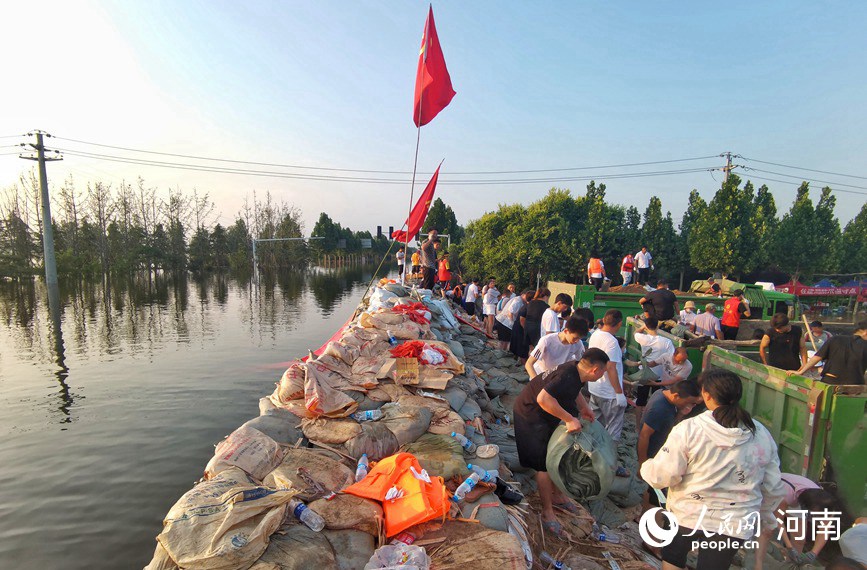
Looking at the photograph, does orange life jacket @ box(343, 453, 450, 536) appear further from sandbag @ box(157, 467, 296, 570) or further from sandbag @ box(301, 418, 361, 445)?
sandbag @ box(301, 418, 361, 445)

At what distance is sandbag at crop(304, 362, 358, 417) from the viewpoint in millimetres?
3855

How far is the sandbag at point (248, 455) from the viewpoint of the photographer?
9.70 feet

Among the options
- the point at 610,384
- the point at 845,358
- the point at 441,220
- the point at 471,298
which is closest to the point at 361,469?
the point at 610,384

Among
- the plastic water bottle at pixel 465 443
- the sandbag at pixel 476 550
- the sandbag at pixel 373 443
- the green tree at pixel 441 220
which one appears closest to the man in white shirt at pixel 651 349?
the plastic water bottle at pixel 465 443

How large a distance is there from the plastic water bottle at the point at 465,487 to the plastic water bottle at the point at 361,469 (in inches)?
27.2

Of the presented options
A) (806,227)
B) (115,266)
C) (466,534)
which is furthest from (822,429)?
(115,266)

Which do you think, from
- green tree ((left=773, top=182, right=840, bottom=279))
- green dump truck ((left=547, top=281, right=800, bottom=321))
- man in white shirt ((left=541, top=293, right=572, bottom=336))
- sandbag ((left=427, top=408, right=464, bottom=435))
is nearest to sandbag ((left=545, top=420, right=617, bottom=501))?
sandbag ((left=427, top=408, right=464, bottom=435))

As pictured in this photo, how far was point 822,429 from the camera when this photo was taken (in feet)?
10.8

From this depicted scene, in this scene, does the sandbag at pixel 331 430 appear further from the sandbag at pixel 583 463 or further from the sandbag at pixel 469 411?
the sandbag at pixel 583 463

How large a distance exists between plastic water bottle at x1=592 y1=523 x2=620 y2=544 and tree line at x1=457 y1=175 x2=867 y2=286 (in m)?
18.9

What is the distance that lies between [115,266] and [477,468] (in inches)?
1775

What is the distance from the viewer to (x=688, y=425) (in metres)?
2.14

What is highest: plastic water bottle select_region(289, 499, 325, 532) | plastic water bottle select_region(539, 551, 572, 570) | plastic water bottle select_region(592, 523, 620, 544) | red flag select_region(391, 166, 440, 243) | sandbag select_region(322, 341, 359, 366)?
red flag select_region(391, 166, 440, 243)

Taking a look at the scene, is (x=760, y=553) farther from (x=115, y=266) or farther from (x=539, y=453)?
(x=115, y=266)
